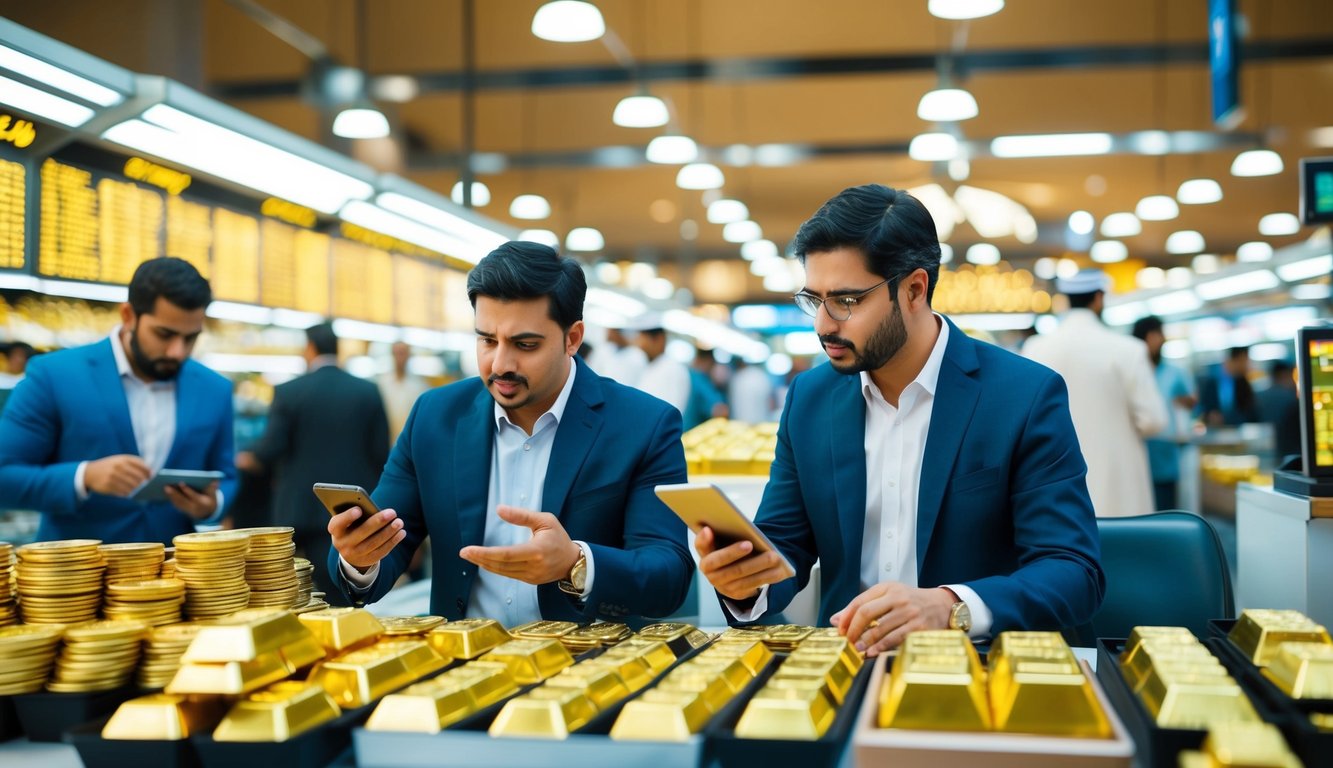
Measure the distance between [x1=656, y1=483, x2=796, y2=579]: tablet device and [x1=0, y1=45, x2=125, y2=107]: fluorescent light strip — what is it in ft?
8.96

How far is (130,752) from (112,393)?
2.57 meters

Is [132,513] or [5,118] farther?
[5,118]

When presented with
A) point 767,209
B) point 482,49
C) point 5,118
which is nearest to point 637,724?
point 5,118

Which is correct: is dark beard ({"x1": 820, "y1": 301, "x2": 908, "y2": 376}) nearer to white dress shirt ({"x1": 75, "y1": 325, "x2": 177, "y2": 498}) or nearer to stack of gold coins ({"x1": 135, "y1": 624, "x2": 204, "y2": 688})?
stack of gold coins ({"x1": 135, "y1": 624, "x2": 204, "y2": 688})

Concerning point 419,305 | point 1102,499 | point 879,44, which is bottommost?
point 1102,499

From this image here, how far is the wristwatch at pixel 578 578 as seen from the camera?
234cm

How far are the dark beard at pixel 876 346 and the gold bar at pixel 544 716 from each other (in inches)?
44.8

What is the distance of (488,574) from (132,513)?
1735 mm

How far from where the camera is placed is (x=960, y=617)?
83.1 inches

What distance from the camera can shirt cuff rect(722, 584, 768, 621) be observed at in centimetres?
236

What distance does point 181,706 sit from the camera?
1478mm

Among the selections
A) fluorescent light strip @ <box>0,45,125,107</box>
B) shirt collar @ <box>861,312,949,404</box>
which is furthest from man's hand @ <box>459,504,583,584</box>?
fluorescent light strip @ <box>0,45,125,107</box>

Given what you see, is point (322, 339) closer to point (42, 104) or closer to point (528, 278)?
point (42, 104)

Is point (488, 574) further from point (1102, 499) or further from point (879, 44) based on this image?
point (879, 44)
